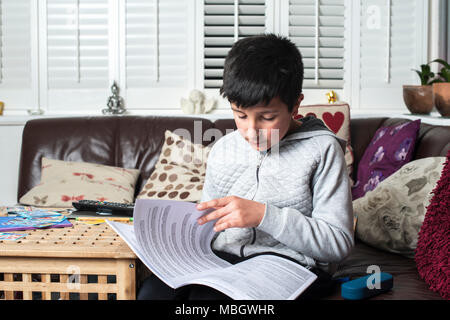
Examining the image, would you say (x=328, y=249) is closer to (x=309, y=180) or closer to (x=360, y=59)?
(x=309, y=180)

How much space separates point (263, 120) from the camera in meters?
1.14

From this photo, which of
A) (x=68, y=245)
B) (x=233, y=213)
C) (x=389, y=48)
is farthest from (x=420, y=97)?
(x=68, y=245)

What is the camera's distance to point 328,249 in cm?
112

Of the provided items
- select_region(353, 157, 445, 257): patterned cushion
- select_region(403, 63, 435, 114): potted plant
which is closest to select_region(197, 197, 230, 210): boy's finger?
select_region(353, 157, 445, 257): patterned cushion

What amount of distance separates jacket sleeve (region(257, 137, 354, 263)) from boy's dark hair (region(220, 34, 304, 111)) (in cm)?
16

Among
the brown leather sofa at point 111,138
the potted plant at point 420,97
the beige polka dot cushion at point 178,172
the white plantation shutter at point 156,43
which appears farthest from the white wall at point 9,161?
the potted plant at point 420,97

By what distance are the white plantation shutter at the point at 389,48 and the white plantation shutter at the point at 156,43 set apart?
1.03 m

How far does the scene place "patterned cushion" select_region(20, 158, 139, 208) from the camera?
2391 millimetres

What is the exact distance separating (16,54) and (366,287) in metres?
2.56

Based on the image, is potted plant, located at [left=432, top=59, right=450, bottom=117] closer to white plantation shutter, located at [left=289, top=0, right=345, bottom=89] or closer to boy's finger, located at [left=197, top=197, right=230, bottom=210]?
white plantation shutter, located at [left=289, top=0, right=345, bottom=89]

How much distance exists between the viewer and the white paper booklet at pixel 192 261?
38.3 inches

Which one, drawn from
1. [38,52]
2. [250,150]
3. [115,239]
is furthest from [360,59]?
[115,239]

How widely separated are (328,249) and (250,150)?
1.03 feet

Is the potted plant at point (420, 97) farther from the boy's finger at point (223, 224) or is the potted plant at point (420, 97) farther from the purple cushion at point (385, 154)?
the boy's finger at point (223, 224)
